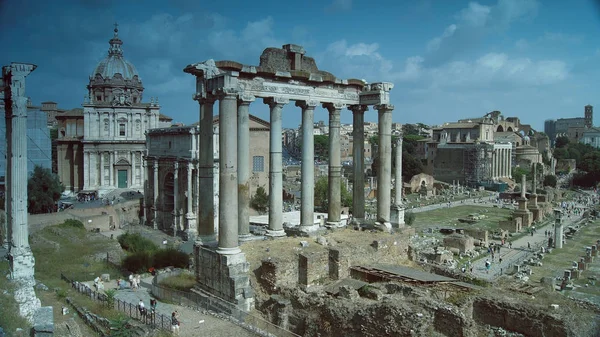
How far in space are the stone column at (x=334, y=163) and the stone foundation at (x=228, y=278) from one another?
5.41 meters

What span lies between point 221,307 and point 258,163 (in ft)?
119

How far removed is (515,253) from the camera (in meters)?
33.4

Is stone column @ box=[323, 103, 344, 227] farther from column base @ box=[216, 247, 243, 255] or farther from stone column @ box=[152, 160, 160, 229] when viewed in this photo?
stone column @ box=[152, 160, 160, 229]

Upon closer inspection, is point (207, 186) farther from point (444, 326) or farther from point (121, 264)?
point (121, 264)

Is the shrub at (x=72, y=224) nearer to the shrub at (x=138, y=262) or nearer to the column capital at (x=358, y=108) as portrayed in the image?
the shrub at (x=138, y=262)

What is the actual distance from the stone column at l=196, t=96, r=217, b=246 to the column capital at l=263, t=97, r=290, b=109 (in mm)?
2014

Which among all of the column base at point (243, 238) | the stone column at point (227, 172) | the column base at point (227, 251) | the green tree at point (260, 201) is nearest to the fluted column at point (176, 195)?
the green tree at point (260, 201)

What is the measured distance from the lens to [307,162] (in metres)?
16.2

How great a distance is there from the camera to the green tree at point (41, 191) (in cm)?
3300

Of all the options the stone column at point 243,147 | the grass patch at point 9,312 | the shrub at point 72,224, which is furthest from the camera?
the shrub at point 72,224

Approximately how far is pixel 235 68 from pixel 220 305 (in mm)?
6535

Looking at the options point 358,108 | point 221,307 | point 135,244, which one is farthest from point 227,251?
point 135,244

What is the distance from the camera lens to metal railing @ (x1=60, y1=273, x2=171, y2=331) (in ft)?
38.9

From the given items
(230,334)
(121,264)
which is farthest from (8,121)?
(230,334)
